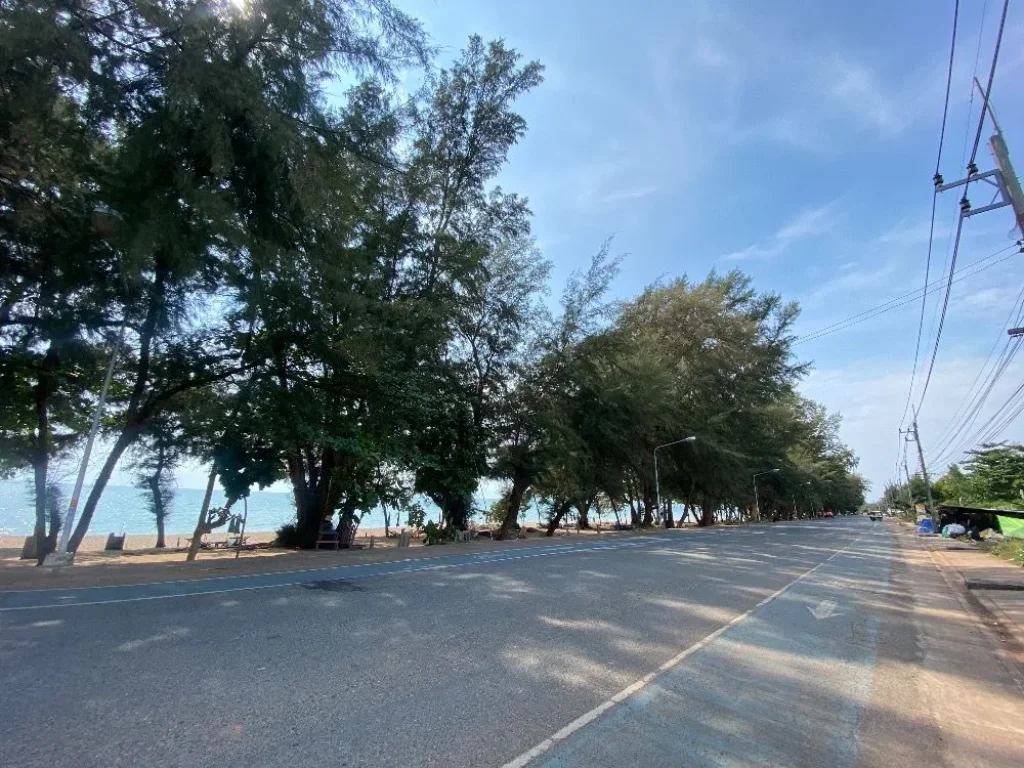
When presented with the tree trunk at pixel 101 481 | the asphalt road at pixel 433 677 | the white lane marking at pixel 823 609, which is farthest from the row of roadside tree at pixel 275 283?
the white lane marking at pixel 823 609

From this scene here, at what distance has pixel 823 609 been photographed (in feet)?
31.0

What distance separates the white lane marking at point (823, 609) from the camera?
8945 mm

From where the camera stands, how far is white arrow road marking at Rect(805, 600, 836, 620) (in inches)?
353

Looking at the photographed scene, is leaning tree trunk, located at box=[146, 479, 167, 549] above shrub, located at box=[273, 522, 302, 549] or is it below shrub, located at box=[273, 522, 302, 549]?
above

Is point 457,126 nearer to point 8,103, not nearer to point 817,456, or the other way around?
point 8,103

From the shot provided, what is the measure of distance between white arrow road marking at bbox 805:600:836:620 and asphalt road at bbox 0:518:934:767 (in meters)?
0.07

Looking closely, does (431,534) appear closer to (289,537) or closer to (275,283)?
(289,537)

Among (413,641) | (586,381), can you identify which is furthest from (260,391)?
(586,381)

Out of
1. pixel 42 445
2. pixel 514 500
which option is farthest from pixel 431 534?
pixel 42 445

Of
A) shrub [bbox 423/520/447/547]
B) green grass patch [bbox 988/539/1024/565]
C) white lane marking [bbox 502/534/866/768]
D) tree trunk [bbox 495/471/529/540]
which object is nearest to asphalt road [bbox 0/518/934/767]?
white lane marking [bbox 502/534/866/768]

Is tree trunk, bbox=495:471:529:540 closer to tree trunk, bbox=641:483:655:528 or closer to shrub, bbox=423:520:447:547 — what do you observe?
shrub, bbox=423:520:447:547

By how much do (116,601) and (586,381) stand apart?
26092 millimetres

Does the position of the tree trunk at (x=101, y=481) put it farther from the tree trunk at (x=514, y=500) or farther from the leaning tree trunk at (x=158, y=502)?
the tree trunk at (x=514, y=500)

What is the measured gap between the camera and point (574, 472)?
32.9 m
